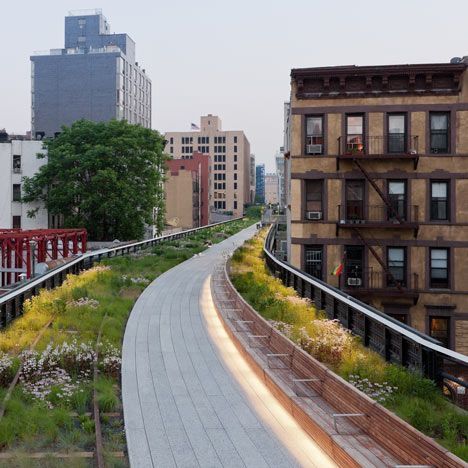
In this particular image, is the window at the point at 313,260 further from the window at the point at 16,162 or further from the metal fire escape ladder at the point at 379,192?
the window at the point at 16,162

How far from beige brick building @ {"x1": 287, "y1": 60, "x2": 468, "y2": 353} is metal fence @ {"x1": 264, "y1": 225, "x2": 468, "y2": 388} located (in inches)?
351

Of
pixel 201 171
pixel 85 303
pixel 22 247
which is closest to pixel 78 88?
pixel 201 171

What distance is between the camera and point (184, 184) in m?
107

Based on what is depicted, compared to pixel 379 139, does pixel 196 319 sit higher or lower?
lower

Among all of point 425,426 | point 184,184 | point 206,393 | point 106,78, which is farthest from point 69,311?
point 106,78

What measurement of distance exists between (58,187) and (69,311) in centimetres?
3804

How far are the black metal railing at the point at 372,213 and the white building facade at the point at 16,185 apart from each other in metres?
38.4

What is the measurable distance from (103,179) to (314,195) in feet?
87.3

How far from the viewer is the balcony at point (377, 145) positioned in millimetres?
26625

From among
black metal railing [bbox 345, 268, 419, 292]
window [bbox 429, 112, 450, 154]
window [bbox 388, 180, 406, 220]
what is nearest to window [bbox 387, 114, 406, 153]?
window [bbox 429, 112, 450, 154]

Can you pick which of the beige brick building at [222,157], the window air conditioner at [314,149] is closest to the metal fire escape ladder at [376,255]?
the window air conditioner at [314,149]

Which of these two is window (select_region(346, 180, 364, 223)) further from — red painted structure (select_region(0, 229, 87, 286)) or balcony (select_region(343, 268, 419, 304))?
red painted structure (select_region(0, 229, 87, 286))

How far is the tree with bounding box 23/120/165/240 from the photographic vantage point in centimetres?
4950

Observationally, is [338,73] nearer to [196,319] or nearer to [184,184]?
[196,319]
